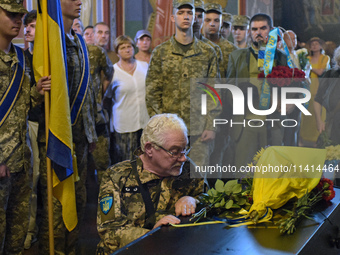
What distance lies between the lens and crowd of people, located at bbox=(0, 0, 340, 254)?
8.64 ft

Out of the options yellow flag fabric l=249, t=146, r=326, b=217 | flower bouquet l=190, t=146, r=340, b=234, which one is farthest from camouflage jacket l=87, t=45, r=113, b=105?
yellow flag fabric l=249, t=146, r=326, b=217

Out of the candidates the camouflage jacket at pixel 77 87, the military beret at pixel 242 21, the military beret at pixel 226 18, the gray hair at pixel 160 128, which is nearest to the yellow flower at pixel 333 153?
the camouflage jacket at pixel 77 87

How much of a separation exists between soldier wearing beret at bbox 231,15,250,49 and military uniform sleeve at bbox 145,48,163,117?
181 cm

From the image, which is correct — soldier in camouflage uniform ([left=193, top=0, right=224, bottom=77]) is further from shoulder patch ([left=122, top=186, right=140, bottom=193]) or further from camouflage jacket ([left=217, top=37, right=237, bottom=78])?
shoulder patch ([left=122, top=186, right=140, bottom=193])

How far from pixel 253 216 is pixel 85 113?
1.70 meters

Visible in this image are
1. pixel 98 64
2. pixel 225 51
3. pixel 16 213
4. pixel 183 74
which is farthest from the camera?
pixel 225 51

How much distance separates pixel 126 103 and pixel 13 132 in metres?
2.24

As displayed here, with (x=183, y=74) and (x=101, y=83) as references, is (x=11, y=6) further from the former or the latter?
(x=101, y=83)

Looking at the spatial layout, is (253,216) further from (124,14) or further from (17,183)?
(124,14)

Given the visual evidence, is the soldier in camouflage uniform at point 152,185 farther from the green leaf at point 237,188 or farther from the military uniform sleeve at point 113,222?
the green leaf at point 237,188

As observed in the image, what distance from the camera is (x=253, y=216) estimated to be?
2.34m

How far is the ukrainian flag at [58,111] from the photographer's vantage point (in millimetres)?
3301

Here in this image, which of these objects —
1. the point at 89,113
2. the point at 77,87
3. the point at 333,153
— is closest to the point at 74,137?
the point at 89,113

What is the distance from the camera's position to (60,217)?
3.53 metres
